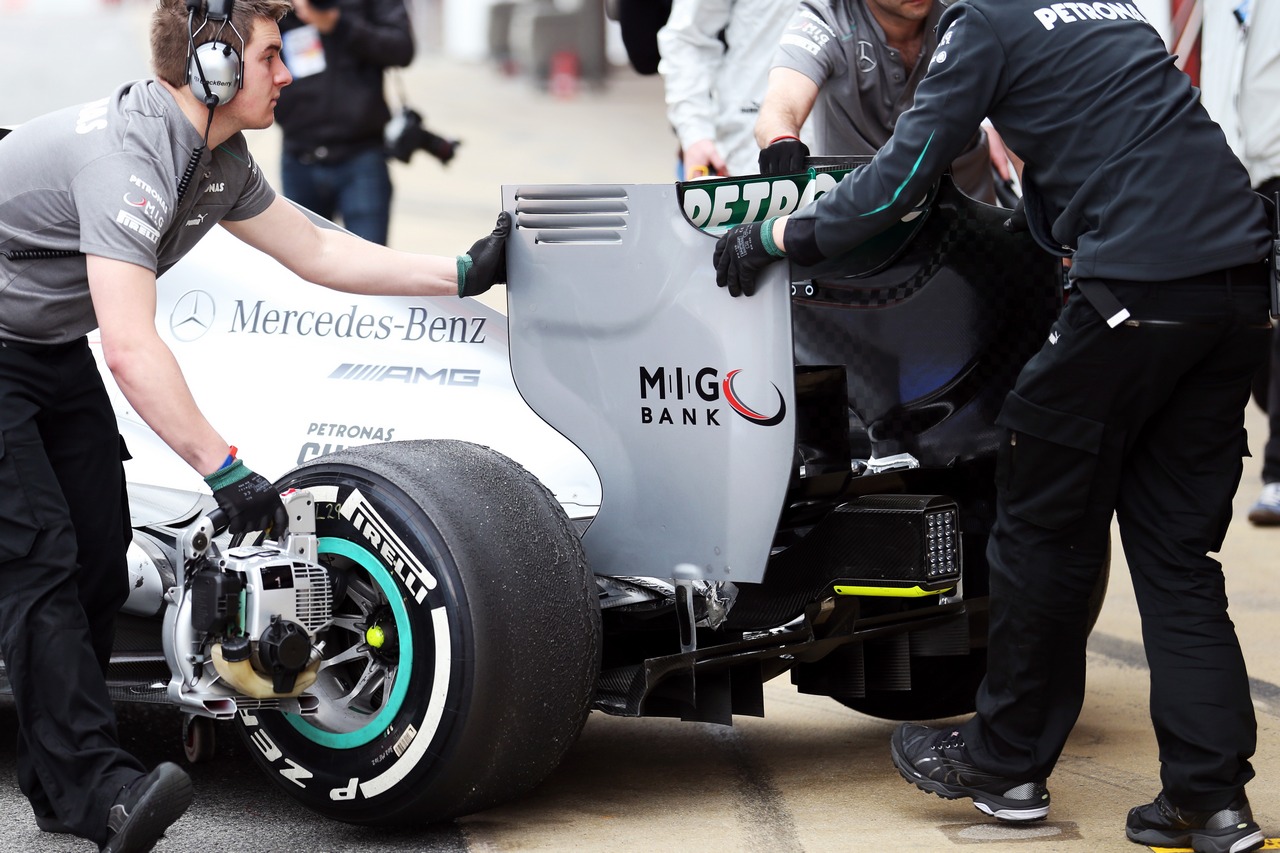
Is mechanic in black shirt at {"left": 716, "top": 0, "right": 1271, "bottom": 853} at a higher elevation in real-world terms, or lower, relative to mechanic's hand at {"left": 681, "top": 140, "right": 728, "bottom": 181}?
lower

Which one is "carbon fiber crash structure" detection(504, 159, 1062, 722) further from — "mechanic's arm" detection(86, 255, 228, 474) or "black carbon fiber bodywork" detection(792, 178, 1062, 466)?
"mechanic's arm" detection(86, 255, 228, 474)

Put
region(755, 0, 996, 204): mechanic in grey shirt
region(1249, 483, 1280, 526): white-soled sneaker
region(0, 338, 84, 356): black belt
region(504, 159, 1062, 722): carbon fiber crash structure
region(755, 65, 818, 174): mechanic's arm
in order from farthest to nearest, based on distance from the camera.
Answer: region(1249, 483, 1280, 526): white-soled sneaker
region(755, 0, 996, 204): mechanic in grey shirt
region(755, 65, 818, 174): mechanic's arm
region(504, 159, 1062, 722): carbon fiber crash structure
region(0, 338, 84, 356): black belt

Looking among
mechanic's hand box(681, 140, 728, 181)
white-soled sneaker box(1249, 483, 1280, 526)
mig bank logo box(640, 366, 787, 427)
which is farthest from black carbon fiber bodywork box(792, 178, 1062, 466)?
white-soled sneaker box(1249, 483, 1280, 526)

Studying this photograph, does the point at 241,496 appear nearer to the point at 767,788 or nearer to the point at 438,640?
the point at 438,640

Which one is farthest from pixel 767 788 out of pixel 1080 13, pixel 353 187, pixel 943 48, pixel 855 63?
pixel 353 187

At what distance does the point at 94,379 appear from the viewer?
374 centimetres

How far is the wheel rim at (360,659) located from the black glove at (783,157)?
4.44ft

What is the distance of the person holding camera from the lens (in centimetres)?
761

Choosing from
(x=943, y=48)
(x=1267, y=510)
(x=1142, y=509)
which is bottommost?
(x=1267, y=510)

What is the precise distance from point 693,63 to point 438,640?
3.06 metres

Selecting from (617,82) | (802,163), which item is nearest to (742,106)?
(802,163)

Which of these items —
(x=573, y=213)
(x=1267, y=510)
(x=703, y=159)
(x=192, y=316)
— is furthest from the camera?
(x=1267, y=510)

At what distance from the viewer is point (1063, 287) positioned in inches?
159

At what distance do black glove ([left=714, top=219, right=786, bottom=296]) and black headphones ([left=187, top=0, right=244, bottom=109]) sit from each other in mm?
1024
